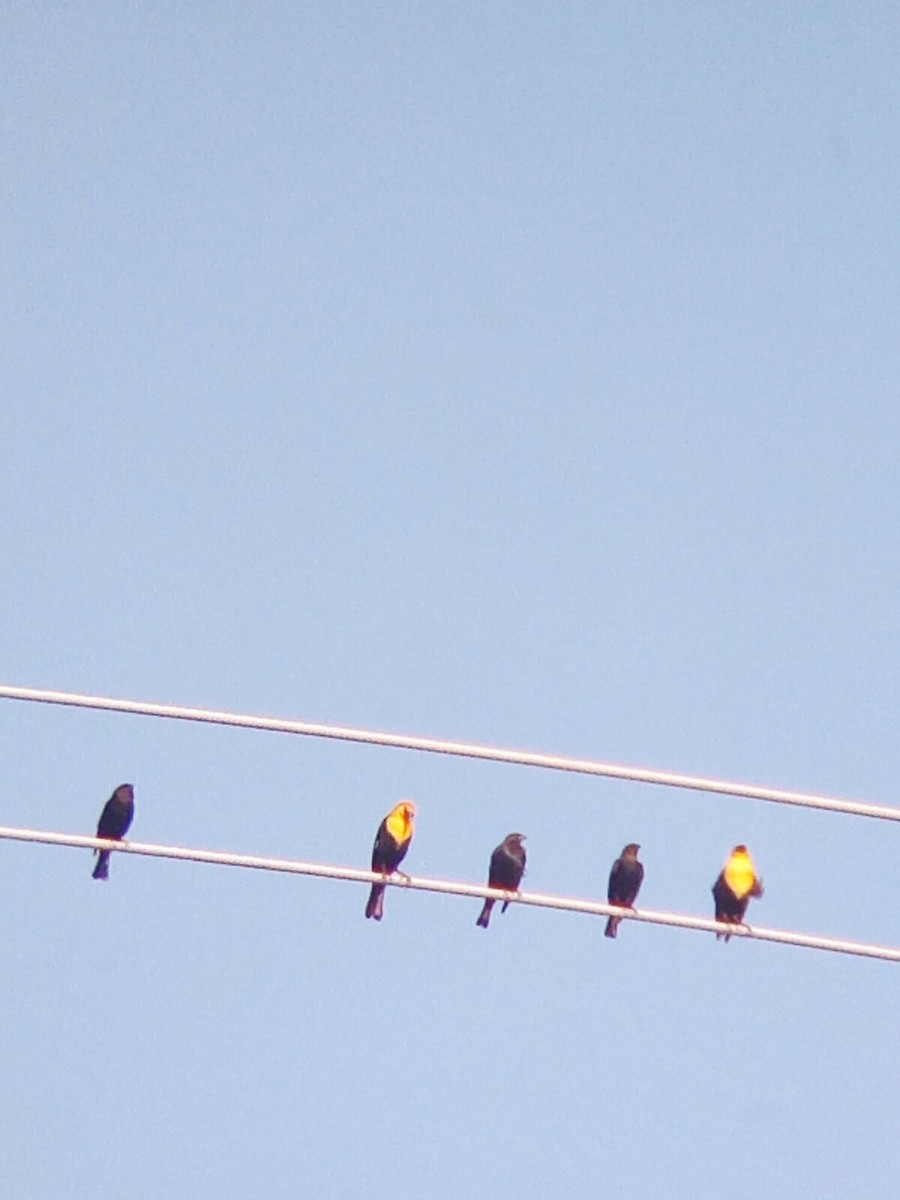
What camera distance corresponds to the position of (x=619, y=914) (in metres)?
9.27

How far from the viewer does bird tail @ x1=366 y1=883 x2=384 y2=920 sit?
1451cm

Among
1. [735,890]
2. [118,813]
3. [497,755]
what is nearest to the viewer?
[497,755]

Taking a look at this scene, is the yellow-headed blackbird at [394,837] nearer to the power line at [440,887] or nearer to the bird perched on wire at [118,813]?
the bird perched on wire at [118,813]

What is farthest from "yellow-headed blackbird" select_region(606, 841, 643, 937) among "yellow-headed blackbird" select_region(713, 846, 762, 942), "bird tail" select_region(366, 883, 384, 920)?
"bird tail" select_region(366, 883, 384, 920)

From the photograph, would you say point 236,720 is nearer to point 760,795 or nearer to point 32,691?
point 32,691

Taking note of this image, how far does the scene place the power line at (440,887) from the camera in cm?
927

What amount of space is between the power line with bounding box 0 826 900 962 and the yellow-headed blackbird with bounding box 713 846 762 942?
5.01 metres

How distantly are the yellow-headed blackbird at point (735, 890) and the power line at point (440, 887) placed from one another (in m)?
5.01

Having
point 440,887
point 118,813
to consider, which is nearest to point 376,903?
point 118,813

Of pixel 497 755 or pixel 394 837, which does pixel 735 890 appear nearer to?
pixel 394 837

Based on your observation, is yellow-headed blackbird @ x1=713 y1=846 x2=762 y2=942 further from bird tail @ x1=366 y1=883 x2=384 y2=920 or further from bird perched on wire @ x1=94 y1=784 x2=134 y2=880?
bird perched on wire @ x1=94 y1=784 x2=134 y2=880

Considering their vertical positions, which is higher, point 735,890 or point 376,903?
point 735,890

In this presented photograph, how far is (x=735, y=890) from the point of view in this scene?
14.5 metres

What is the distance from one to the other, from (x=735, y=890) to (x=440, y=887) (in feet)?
17.5
